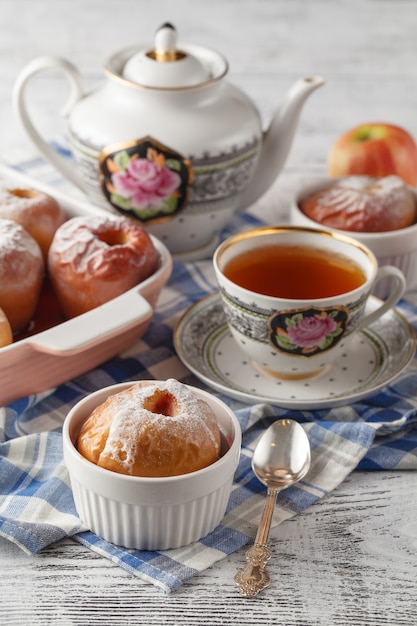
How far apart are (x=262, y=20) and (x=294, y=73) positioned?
56cm

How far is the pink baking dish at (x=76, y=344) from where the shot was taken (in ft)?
3.30

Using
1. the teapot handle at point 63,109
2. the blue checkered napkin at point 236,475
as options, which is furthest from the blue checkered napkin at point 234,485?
the teapot handle at point 63,109

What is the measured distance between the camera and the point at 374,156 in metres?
1.54

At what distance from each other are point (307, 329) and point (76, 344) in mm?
264

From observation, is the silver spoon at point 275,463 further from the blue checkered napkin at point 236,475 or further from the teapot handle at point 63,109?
the teapot handle at point 63,109

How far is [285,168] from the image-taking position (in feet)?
5.58

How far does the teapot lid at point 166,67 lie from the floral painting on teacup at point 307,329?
44cm

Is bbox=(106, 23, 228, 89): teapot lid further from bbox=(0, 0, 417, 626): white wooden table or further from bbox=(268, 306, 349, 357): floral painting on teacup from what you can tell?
bbox=(268, 306, 349, 357): floral painting on teacup

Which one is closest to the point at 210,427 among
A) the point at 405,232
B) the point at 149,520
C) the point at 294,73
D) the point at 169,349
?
the point at 149,520

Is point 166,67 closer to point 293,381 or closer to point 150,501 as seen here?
point 293,381

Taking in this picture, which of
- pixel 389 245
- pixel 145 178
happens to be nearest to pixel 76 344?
pixel 145 178

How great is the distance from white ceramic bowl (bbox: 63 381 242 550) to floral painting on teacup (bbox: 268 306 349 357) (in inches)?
7.6

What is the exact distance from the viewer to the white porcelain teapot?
51.8 inches

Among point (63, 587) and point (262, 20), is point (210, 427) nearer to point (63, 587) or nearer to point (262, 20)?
point (63, 587)
